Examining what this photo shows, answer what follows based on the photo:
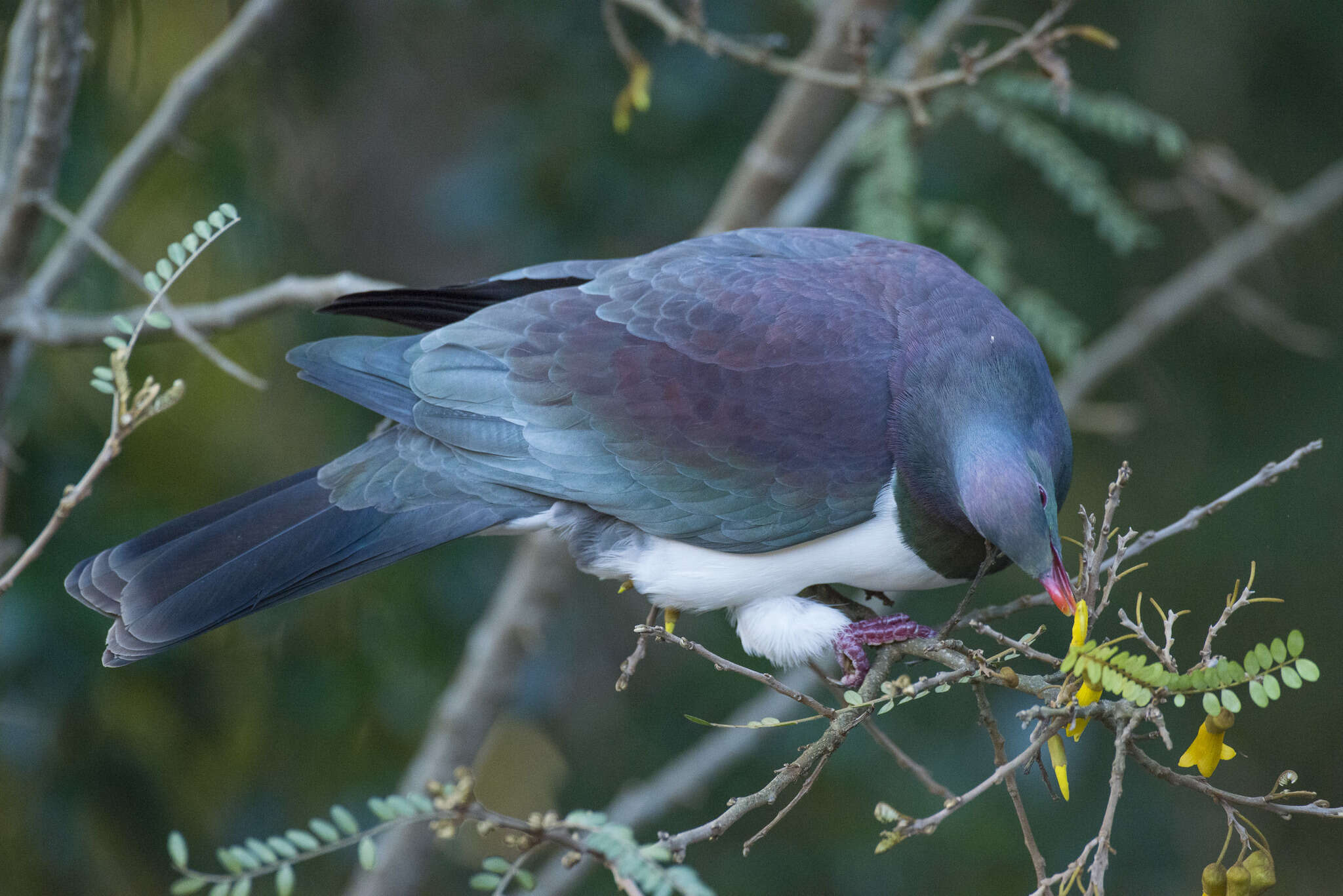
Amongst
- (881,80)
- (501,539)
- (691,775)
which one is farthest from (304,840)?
(501,539)

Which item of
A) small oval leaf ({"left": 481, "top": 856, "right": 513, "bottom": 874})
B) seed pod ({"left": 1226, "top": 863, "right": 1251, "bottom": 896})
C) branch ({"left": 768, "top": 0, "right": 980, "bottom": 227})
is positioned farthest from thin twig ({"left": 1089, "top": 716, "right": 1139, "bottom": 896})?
branch ({"left": 768, "top": 0, "right": 980, "bottom": 227})

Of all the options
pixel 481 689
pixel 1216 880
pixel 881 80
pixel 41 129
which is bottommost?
pixel 481 689

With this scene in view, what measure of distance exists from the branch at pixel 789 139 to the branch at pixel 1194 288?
3.07ft

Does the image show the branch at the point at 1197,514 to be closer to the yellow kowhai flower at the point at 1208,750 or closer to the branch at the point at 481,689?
the yellow kowhai flower at the point at 1208,750

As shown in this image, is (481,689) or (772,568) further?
(481,689)

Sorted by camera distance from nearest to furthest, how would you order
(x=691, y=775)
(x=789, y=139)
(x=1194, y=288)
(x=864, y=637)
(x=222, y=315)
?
(x=864, y=637), (x=222, y=315), (x=789, y=139), (x=691, y=775), (x=1194, y=288)

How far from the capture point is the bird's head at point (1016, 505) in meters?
1.75

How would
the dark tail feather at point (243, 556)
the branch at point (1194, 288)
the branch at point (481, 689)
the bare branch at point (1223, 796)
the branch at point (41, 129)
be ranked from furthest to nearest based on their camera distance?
the branch at point (1194, 288) < the branch at point (481, 689) < the branch at point (41, 129) < the dark tail feather at point (243, 556) < the bare branch at point (1223, 796)

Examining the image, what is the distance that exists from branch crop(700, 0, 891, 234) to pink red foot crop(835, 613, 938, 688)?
1201 mm

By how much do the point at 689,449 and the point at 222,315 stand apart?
102 cm

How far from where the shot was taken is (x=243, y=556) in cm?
204

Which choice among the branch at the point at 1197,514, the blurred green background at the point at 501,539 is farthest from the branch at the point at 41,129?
the branch at the point at 1197,514

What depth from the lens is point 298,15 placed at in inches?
130

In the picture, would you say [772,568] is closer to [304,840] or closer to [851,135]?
[304,840]
